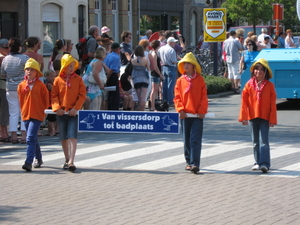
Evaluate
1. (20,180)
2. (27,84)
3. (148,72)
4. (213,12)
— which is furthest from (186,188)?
(213,12)

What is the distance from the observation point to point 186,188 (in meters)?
8.14

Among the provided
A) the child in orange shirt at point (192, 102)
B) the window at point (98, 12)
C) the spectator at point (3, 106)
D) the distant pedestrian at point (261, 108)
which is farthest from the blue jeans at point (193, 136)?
the window at point (98, 12)

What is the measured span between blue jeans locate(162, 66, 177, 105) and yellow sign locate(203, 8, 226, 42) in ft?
18.5

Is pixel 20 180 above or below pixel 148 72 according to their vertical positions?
below

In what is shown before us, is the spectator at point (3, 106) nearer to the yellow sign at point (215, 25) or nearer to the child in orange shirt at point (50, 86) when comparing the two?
the child in orange shirt at point (50, 86)

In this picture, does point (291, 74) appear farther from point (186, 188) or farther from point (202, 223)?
point (202, 223)

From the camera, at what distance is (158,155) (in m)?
10.6

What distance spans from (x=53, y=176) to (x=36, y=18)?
20132 mm

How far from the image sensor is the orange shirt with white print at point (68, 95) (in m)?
9.43

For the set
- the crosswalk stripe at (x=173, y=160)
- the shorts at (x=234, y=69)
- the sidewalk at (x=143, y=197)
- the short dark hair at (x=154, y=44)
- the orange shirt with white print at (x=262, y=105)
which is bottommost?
the sidewalk at (x=143, y=197)

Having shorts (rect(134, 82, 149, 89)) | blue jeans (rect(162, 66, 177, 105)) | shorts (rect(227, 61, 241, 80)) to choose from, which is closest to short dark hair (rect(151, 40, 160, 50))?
blue jeans (rect(162, 66, 177, 105))

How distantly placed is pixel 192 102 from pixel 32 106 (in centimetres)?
227

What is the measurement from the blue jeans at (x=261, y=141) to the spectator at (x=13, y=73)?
4.52 m

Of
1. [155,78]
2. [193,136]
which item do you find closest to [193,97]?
[193,136]
